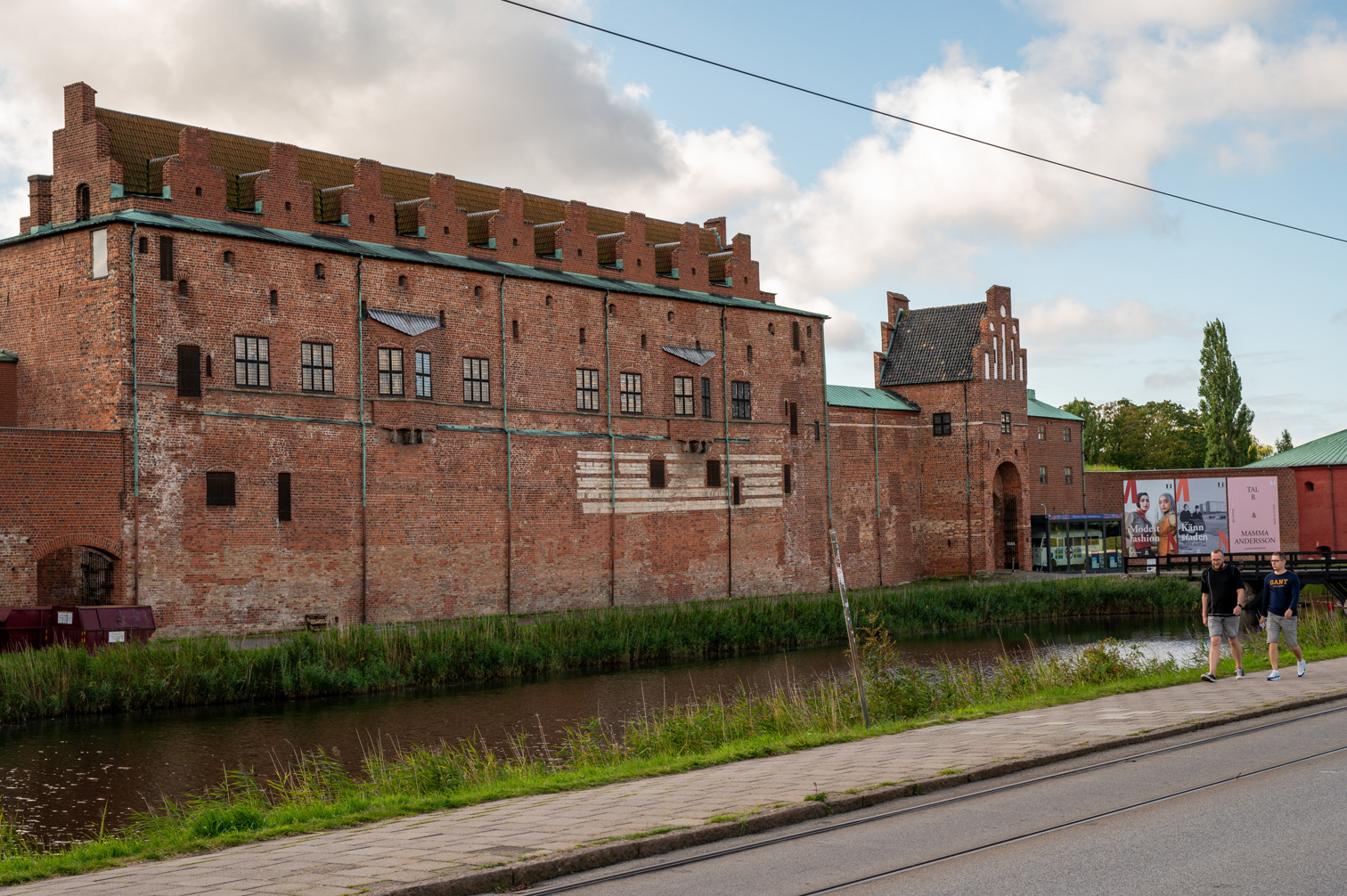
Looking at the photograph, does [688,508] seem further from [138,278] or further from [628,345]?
[138,278]

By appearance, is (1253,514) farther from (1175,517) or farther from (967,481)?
(967,481)

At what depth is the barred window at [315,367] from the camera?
33.0 m

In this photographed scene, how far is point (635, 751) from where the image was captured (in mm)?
15289

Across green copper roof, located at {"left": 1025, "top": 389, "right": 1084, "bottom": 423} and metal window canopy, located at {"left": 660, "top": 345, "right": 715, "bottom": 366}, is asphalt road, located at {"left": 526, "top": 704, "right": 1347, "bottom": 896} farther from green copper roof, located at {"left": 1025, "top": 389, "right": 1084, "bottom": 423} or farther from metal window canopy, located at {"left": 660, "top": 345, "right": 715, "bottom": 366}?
green copper roof, located at {"left": 1025, "top": 389, "right": 1084, "bottom": 423}

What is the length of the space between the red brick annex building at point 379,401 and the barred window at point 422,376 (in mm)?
106

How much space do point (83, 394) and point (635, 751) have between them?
2084 centimetres

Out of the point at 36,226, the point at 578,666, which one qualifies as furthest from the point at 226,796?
the point at 36,226

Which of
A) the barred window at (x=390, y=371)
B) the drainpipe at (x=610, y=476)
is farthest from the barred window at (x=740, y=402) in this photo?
the barred window at (x=390, y=371)

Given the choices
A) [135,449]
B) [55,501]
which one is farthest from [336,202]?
[55,501]

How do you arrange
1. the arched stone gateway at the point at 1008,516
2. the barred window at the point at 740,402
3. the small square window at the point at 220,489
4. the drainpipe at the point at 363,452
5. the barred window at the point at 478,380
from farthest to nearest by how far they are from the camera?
the arched stone gateway at the point at 1008,516
the barred window at the point at 740,402
the barred window at the point at 478,380
the drainpipe at the point at 363,452
the small square window at the point at 220,489

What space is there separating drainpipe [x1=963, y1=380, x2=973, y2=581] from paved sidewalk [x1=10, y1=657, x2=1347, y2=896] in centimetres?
3895

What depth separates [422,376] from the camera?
3559cm

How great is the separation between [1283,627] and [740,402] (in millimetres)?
28390

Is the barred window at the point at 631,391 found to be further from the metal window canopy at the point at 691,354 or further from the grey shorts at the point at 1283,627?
the grey shorts at the point at 1283,627
